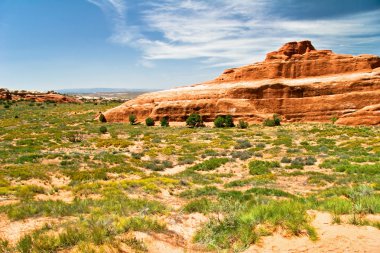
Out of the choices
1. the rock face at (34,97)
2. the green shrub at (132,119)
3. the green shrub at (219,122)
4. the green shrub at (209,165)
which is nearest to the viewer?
the green shrub at (209,165)

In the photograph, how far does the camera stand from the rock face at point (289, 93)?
39.6 m

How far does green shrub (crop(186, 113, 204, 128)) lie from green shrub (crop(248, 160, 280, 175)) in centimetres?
2375

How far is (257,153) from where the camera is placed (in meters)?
23.3

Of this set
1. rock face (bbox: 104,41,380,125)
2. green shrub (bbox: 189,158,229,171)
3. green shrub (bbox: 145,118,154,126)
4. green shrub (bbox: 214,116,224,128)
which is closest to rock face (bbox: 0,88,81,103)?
rock face (bbox: 104,41,380,125)

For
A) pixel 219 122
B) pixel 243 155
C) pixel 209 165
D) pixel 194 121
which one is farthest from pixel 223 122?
pixel 209 165

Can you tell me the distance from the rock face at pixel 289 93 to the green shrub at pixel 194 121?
2.84 metres

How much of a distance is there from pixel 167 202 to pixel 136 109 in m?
40.0

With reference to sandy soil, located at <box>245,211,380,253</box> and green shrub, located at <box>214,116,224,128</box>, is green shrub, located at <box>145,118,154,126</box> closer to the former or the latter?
green shrub, located at <box>214,116,224,128</box>

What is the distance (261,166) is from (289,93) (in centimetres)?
2748

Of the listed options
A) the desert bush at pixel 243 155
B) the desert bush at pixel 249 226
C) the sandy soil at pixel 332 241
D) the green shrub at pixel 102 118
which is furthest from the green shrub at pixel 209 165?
the green shrub at pixel 102 118

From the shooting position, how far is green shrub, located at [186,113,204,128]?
4275 cm

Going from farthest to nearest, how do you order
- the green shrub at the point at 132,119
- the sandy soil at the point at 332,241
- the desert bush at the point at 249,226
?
the green shrub at the point at 132,119 → the desert bush at the point at 249,226 → the sandy soil at the point at 332,241

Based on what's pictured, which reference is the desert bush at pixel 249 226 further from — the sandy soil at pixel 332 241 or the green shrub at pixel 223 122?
the green shrub at pixel 223 122

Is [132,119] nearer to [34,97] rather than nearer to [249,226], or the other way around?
[249,226]
